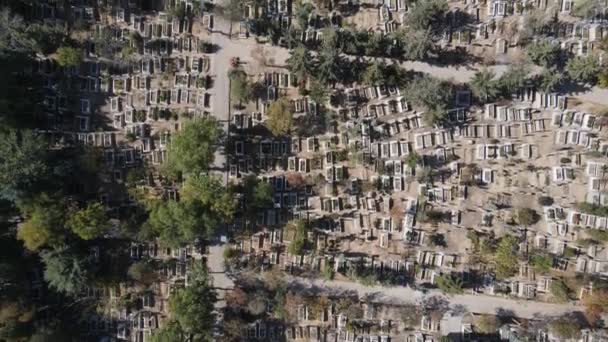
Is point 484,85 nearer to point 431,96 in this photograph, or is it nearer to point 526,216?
point 431,96

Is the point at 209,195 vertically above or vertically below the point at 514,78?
below

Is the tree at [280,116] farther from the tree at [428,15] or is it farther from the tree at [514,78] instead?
the tree at [514,78]

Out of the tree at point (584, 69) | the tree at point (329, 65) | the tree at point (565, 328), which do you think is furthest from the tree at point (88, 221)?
the tree at point (584, 69)

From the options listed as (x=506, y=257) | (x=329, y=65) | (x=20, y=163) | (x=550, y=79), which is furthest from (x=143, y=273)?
(x=550, y=79)

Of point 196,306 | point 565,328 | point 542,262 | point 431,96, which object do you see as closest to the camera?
point 431,96

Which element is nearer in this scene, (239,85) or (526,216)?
(526,216)

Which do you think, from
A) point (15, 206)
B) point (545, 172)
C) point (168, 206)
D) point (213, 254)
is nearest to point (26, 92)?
point (15, 206)

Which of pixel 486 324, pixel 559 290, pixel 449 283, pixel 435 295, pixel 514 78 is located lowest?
pixel 486 324
